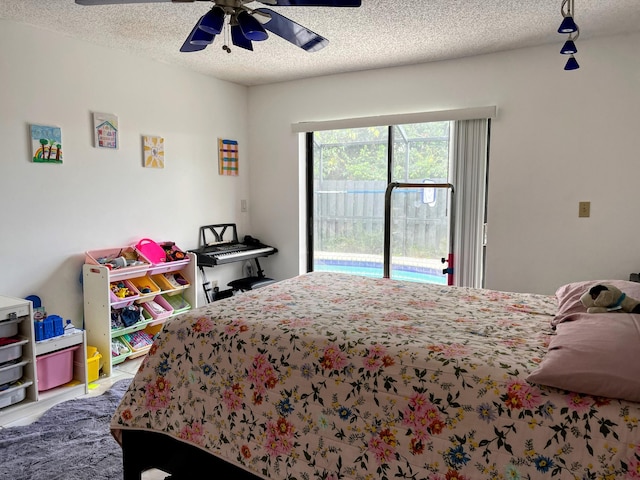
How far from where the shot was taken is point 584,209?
10.6 ft

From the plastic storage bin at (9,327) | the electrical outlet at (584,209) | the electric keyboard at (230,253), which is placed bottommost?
the plastic storage bin at (9,327)

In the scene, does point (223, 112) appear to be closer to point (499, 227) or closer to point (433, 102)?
point (433, 102)

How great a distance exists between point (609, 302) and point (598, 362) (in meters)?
0.49

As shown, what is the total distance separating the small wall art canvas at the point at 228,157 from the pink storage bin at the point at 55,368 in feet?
6.87

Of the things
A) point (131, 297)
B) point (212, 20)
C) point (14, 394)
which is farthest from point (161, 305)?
point (212, 20)

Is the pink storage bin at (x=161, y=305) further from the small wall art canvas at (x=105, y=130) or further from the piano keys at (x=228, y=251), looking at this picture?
the small wall art canvas at (x=105, y=130)

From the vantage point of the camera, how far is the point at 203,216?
422 centimetres

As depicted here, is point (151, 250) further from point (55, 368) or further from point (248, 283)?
point (55, 368)

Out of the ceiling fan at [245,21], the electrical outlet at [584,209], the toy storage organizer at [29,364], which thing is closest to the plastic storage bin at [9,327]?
the toy storage organizer at [29,364]

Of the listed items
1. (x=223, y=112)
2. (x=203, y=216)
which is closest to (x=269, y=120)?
(x=223, y=112)

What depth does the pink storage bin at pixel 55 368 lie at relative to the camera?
2791mm

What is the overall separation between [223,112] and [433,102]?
1968 mm

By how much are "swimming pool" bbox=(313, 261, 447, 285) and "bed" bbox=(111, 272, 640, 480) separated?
174 cm

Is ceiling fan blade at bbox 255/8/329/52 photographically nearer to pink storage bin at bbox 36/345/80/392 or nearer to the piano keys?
the piano keys
